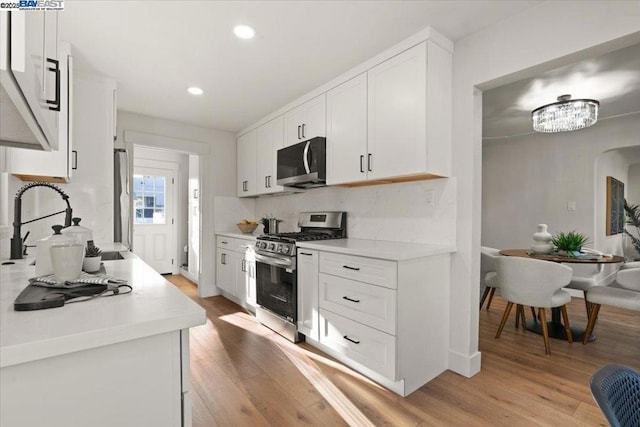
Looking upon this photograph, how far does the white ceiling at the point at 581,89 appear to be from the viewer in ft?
8.78

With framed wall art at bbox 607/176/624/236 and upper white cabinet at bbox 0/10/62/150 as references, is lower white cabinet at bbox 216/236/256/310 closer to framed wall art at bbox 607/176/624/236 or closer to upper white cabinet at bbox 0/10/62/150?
upper white cabinet at bbox 0/10/62/150

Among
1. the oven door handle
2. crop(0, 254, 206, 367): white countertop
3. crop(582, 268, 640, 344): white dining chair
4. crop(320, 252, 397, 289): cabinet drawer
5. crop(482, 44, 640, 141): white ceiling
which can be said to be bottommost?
crop(582, 268, 640, 344): white dining chair

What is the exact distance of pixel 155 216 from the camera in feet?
18.8

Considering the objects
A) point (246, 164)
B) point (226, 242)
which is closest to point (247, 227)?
point (226, 242)

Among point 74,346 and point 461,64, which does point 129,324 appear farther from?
point 461,64

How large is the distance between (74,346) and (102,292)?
359mm

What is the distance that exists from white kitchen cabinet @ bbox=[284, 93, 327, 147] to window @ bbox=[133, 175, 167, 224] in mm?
3412

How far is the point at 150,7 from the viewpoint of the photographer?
1901mm

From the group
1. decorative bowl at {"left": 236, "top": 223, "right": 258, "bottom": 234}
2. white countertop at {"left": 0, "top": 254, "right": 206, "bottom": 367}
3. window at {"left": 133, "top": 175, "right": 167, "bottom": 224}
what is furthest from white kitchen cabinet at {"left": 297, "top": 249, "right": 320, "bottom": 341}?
window at {"left": 133, "top": 175, "right": 167, "bottom": 224}

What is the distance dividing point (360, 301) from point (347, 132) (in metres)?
1.40

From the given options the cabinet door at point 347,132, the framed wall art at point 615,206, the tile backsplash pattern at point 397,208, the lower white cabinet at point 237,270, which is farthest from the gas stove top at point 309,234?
the framed wall art at point 615,206

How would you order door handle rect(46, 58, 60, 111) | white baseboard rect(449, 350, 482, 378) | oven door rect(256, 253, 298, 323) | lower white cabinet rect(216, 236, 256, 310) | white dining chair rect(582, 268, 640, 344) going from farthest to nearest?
lower white cabinet rect(216, 236, 256, 310), oven door rect(256, 253, 298, 323), white dining chair rect(582, 268, 640, 344), white baseboard rect(449, 350, 482, 378), door handle rect(46, 58, 60, 111)

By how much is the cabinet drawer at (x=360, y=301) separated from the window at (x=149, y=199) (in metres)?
4.42

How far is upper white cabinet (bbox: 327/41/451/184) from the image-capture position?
2135 millimetres
